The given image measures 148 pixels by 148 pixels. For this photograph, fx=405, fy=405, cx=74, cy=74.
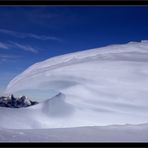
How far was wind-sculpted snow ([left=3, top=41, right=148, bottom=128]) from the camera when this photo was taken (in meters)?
2.54

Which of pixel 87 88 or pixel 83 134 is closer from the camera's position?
pixel 83 134

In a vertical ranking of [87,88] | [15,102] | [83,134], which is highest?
[87,88]

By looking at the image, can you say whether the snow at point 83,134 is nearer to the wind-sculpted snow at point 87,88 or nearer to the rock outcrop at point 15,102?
the wind-sculpted snow at point 87,88

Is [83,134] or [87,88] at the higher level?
[87,88]

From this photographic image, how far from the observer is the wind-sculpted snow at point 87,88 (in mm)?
2537


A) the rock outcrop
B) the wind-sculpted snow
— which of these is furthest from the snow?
the rock outcrop

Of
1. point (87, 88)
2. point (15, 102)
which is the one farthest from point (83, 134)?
point (15, 102)

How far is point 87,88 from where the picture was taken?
258 cm

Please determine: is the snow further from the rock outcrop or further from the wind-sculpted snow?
the rock outcrop

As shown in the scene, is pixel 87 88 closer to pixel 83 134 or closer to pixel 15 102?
pixel 83 134

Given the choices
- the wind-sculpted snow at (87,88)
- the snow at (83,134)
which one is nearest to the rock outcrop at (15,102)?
the wind-sculpted snow at (87,88)

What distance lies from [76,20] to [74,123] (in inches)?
25.7

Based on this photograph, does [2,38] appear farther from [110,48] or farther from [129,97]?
[129,97]

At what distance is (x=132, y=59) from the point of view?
2.68 metres
